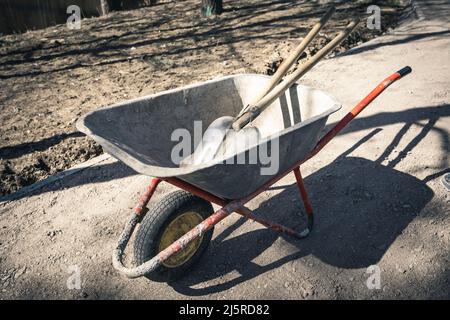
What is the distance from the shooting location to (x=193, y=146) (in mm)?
2791

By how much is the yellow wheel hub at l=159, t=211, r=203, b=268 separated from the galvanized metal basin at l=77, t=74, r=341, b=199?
34 cm

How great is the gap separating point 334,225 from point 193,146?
1238mm

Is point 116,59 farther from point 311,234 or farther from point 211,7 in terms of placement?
point 311,234

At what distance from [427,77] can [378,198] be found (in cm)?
269

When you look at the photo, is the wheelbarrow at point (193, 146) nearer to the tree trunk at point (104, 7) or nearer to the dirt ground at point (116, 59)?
the dirt ground at point (116, 59)

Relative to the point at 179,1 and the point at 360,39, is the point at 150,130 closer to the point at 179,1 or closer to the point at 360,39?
the point at 360,39

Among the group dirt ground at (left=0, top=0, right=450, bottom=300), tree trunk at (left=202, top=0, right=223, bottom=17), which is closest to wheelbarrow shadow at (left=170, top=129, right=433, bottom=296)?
dirt ground at (left=0, top=0, right=450, bottom=300)

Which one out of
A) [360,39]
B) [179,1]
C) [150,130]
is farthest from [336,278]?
[179,1]

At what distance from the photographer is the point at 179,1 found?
33.2 feet

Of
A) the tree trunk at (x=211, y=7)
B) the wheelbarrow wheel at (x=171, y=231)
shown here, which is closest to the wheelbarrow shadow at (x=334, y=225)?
the wheelbarrow wheel at (x=171, y=231)

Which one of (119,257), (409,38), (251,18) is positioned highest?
(251,18)

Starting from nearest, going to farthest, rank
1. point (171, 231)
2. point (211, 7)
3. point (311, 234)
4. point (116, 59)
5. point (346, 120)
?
1. point (171, 231)
2. point (346, 120)
3. point (311, 234)
4. point (116, 59)
5. point (211, 7)

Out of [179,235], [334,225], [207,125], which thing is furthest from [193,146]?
[334,225]

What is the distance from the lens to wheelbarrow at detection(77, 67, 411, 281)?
197cm
